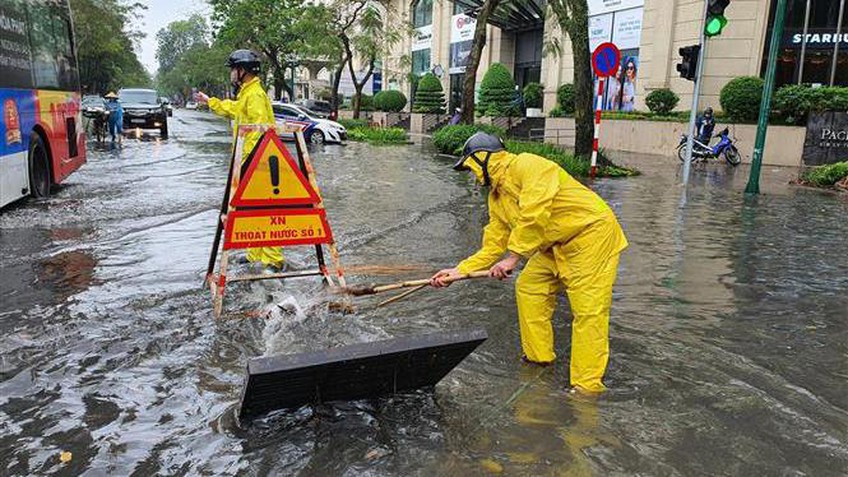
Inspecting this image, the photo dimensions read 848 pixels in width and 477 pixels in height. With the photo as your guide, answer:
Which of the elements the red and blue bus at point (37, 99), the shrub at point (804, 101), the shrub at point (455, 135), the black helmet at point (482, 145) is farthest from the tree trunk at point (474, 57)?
the black helmet at point (482, 145)

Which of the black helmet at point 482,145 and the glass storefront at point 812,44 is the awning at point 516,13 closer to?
the glass storefront at point 812,44

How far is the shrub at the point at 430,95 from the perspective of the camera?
119 ft

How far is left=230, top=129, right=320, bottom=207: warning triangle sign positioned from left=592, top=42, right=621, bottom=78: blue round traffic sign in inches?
375

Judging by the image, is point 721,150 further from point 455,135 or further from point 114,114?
point 114,114

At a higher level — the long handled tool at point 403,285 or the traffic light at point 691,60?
the traffic light at point 691,60

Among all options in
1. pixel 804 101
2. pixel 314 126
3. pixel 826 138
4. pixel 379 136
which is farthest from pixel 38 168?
pixel 826 138

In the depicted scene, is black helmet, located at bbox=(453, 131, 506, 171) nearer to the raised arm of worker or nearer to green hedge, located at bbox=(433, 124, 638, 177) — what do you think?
the raised arm of worker

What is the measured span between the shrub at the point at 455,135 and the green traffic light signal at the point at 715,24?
287 inches

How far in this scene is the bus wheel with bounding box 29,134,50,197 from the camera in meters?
9.59

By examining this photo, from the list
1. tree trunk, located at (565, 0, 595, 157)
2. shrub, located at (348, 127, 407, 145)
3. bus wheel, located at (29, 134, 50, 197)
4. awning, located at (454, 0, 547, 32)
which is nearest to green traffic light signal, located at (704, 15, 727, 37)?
tree trunk, located at (565, 0, 595, 157)

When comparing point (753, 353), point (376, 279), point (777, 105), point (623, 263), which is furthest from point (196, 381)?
point (777, 105)

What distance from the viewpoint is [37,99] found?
9656 mm

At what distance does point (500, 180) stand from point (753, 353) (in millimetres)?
2196

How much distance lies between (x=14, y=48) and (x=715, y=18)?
11.0 metres
